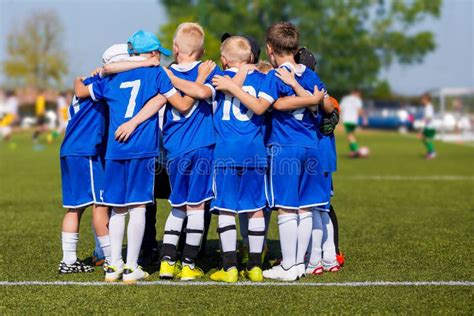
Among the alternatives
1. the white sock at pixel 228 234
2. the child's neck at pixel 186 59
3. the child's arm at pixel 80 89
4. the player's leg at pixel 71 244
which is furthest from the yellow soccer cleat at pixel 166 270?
the child's neck at pixel 186 59

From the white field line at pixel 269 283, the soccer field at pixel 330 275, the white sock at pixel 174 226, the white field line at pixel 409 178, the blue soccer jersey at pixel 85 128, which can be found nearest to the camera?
the soccer field at pixel 330 275

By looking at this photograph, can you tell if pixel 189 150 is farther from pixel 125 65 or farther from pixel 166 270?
pixel 166 270

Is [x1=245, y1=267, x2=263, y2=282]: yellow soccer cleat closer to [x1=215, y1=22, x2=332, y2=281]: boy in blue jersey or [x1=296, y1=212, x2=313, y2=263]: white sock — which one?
[x1=215, y1=22, x2=332, y2=281]: boy in blue jersey

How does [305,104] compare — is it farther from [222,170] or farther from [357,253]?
[357,253]

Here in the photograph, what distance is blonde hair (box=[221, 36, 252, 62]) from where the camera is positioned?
6.23m

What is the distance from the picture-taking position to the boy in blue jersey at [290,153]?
6.07 metres

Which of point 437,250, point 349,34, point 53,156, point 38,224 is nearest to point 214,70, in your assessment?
point 437,250

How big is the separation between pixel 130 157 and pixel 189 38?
1.10 metres

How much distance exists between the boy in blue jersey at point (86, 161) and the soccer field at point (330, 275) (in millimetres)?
366

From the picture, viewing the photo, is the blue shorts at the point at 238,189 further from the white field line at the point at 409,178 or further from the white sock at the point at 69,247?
the white field line at the point at 409,178

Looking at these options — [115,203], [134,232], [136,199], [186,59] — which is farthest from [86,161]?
[186,59]

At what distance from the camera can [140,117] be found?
594 centimetres

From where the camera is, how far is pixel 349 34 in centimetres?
6412

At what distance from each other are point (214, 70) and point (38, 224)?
13.7 feet
